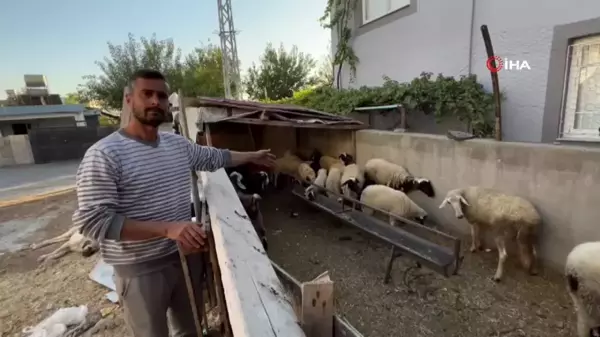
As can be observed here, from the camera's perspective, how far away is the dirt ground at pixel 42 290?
150 inches

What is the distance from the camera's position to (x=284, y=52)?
21.3 m

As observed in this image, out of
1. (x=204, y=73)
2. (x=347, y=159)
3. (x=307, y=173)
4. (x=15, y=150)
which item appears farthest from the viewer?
(x=204, y=73)

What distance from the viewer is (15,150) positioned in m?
18.5

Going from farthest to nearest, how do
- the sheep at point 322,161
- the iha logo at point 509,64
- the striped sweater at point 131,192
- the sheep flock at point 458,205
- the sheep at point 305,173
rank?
the sheep at point 322,161 < the sheep at point 305,173 < the iha logo at point 509,64 < the sheep flock at point 458,205 < the striped sweater at point 131,192

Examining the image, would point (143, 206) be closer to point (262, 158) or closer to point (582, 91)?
point (262, 158)

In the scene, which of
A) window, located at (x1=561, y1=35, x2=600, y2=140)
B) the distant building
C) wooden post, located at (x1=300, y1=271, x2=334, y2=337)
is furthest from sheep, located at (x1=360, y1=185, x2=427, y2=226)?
the distant building

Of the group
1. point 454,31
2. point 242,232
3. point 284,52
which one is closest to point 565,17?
point 454,31

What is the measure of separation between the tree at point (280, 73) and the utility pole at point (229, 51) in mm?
1620

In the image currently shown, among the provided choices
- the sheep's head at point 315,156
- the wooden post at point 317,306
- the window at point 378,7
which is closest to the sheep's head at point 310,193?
the sheep's head at point 315,156

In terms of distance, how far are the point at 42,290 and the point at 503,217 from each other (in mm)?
6110

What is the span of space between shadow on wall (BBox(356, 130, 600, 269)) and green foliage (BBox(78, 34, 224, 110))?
2107 cm

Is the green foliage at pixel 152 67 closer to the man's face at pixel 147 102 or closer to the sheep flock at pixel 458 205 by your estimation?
the sheep flock at pixel 458 205

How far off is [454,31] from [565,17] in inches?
83.0

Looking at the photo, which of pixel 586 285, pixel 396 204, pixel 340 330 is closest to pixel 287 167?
pixel 396 204
